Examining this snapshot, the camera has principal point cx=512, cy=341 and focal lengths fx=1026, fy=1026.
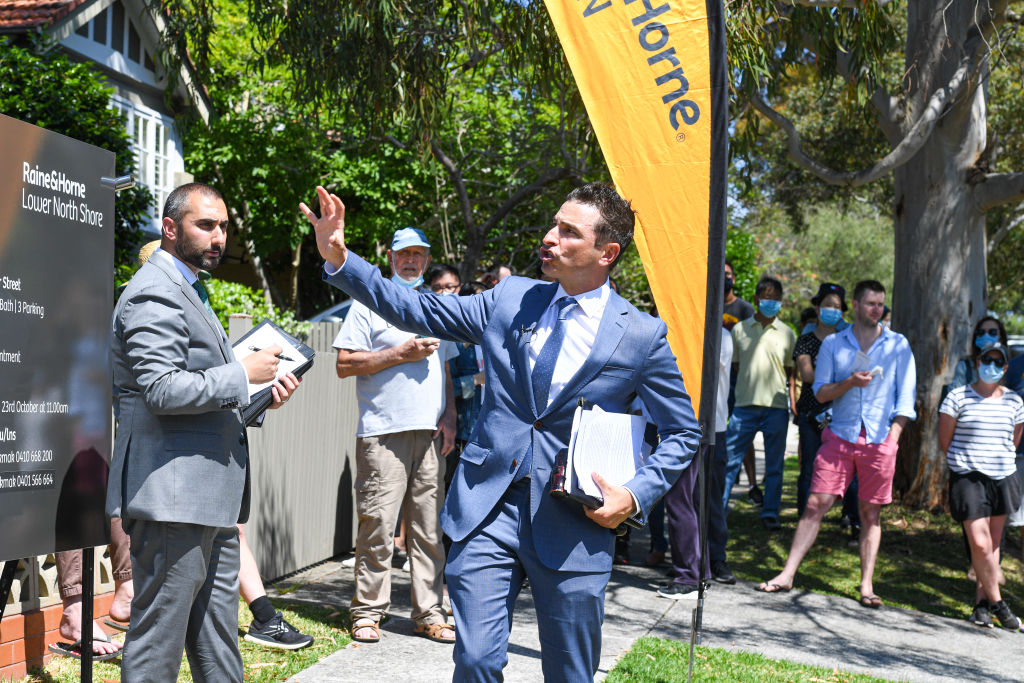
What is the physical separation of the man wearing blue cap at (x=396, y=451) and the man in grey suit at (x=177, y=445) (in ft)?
6.70

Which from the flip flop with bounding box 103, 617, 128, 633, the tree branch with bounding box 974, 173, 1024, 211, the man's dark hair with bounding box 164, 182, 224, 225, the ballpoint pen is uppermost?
the tree branch with bounding box 974, 173, 1024, 211

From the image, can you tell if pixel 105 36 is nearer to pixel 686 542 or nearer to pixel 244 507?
pixel 686 542

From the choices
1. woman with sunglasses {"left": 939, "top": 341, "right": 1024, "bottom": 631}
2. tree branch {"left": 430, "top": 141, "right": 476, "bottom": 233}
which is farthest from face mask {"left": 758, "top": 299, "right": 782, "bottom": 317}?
tree branch {"left": 430, "top": 141, "right": 476, "bottom": 233}

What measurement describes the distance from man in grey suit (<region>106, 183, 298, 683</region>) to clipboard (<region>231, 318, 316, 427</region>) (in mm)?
58

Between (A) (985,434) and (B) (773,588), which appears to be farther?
(B) (773,588)

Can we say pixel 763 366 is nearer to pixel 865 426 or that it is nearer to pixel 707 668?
pixel 865 426

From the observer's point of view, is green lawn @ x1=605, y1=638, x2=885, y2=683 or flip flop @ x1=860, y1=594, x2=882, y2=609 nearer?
green lawn @ x1=605, y1=638, x2=885, y2=683

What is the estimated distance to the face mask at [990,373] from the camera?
22.7ft

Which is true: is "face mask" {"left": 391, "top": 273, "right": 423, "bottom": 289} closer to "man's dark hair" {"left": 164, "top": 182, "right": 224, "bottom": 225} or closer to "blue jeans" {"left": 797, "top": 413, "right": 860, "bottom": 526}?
"man's dark hair" {"left": 164, "top": 182, "right": 224, "bottom": 225}

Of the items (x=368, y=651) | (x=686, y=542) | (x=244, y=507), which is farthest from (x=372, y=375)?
(x=686, y=542)

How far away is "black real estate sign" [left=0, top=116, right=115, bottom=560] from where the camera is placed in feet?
11.9

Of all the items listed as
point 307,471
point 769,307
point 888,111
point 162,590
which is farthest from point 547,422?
point 888,111

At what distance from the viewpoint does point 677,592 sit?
7113 mm

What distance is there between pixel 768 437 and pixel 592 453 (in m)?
6.79
